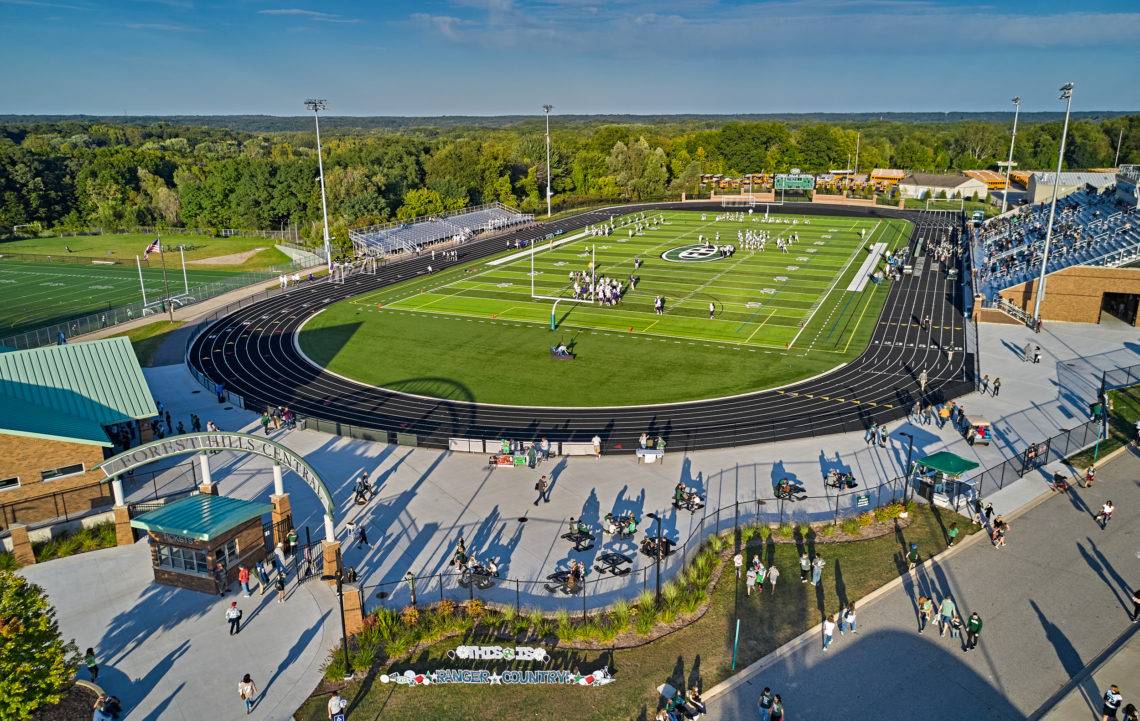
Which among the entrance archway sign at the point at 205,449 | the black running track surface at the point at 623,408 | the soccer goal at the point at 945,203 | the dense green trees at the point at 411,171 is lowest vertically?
the black running track surface at the point at 623,408

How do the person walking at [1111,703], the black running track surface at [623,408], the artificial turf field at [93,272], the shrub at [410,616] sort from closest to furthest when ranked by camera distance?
the person walking at [1111,703], the shrub at [410,616], the black running track surface at [623,408], the artificial turf field at [93,272]

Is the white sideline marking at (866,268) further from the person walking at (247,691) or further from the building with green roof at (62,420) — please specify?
the person walking at (247,691)

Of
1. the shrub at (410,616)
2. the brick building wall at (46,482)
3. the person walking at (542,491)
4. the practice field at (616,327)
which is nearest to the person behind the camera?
the shrub at (410,616)

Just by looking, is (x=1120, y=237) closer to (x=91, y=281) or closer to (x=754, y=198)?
(x=754, y=198)

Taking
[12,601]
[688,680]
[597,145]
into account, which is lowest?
[688,680]

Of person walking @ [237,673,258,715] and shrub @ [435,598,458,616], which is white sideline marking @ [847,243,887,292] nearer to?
shrub @ [435,598,458,616]

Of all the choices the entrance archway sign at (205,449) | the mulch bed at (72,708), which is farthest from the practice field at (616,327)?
the mulch bed at (72,708)

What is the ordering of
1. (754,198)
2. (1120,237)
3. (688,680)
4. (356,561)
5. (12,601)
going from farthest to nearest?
(754,198)
(1120,237)
(356,561)
(688,680)
(12,601)

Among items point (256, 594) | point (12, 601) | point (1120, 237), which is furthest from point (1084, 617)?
point (1120, 237)

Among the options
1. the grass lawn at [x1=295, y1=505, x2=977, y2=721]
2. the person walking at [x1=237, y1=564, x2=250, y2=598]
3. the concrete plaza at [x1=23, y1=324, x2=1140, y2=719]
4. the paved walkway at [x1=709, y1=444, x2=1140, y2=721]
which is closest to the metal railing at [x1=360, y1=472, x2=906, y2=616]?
the concrete plaza at [x1=23, y1=324, x2=1140, y2=719]
